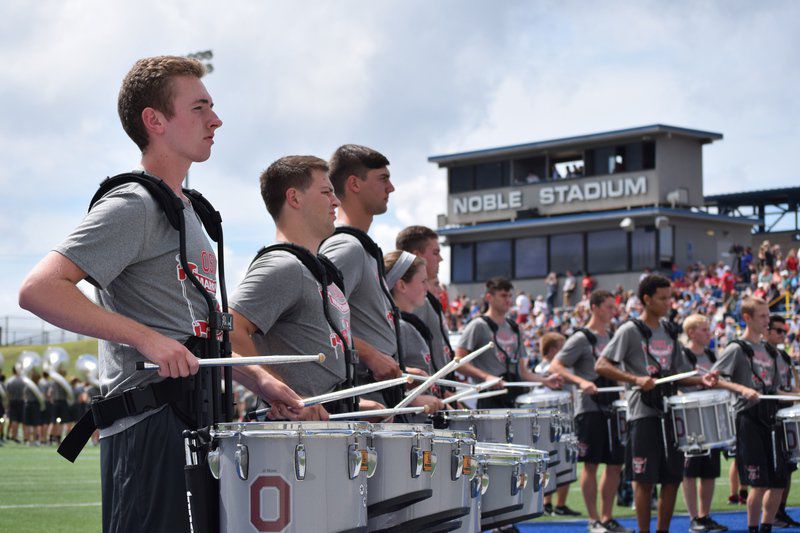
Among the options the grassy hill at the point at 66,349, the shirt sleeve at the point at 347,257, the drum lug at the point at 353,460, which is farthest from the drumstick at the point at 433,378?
the grassy hill at the point at 66,349

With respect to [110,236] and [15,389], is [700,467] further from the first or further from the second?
[15,389]

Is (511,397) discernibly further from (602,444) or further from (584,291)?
(584,291)

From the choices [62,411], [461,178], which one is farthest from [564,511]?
[461,178]

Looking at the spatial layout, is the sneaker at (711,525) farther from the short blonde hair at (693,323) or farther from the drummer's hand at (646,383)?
the short blonde hair at (693,323)

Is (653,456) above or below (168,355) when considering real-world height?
below

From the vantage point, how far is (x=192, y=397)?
136 inches

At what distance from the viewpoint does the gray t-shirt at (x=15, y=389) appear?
28.2 meters

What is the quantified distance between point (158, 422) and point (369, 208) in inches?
112

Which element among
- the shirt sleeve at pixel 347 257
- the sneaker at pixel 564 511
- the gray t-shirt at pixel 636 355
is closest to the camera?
the shirt sleeve at pixel 347 257

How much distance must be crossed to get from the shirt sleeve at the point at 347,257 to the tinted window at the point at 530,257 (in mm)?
37186

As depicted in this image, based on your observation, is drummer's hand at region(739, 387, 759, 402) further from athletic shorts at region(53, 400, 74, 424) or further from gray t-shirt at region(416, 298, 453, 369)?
athletic shorts at region(53, 400, 74, 424)

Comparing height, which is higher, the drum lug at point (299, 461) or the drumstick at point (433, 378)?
the drumstick at point (433, 378)

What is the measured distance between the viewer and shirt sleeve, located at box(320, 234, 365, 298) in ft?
18.1

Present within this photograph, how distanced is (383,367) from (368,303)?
1.59 ft
